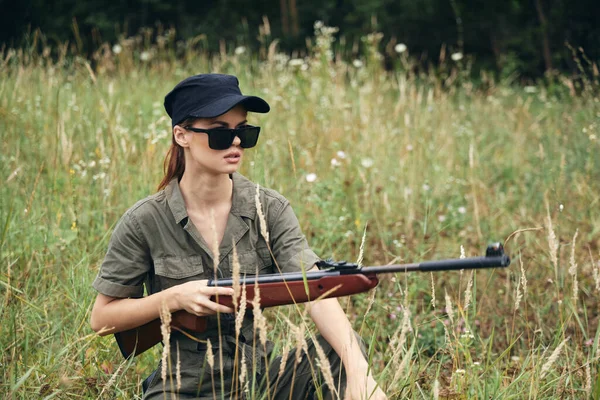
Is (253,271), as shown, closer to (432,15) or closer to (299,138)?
(299,138)

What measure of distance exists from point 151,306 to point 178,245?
9.8 inches

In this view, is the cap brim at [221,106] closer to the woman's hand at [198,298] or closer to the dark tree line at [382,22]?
the woman's hand at [198,298]

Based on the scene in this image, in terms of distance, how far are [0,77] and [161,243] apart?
16.4 ft

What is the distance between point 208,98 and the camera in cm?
229

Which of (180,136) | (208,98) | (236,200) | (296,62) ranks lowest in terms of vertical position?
(236,200)

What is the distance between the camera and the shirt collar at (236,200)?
91.4 inches

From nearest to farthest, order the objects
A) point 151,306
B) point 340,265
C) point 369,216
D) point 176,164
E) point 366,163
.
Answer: point 340,265 < point 151,306 < point 176,164 < point 369,216 < point 366,163

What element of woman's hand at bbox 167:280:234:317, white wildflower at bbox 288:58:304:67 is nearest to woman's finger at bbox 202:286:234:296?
woman's hand at bbox 167:280:234:317

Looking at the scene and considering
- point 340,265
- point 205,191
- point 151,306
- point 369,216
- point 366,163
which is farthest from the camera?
point 366,163

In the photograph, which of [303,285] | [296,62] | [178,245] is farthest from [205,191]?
[296,62]

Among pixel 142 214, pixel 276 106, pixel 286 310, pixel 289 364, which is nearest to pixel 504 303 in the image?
pixel 286 310

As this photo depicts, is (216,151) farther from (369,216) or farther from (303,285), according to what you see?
(369,216)

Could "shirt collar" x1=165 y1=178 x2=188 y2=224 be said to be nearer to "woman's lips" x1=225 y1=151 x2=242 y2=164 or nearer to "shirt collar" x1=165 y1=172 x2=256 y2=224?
"shirt collar" x1=165 y1=172 x2=256 y2=224

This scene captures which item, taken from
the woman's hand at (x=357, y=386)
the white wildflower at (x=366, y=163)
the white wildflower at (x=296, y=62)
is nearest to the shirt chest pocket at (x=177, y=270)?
the woman's hand at (x=357, y=386)
